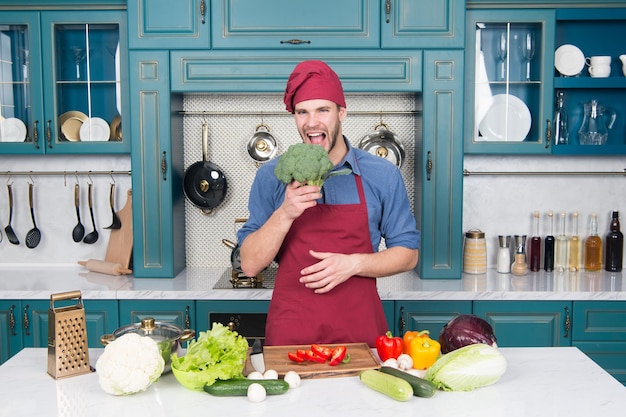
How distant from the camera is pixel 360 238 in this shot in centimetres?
254

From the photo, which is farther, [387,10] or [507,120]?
[507,120]

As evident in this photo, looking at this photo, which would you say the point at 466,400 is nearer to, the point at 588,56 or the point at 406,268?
the point at 406,268

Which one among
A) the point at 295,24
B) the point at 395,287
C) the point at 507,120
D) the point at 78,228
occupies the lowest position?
the point at 395,287

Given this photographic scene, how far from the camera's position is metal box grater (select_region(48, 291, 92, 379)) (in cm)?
194

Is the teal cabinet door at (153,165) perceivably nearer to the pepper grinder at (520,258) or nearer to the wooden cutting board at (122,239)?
the wooden cutting board at (122,239)

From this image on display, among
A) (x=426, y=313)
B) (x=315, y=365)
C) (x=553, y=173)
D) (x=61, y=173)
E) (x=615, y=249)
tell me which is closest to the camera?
(x=315, y=365)

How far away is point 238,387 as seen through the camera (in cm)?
177

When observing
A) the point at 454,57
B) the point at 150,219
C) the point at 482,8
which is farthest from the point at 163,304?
the point at 482,8

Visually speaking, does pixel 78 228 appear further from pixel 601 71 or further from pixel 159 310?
pixel 601 71

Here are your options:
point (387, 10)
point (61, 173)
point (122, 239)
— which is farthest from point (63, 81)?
point (387, 10)

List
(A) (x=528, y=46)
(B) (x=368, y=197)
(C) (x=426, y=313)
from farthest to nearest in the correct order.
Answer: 1. (A) (x=528, y=46)
2. (C) (x=426, y=313)
3. (B) (x=368, y=197)

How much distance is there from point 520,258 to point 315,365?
2309 millimetres

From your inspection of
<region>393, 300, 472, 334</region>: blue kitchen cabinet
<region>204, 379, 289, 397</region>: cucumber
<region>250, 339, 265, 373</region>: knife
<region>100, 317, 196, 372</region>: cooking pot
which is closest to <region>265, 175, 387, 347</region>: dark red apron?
<region>250, 339, 265, 373</region>: knife

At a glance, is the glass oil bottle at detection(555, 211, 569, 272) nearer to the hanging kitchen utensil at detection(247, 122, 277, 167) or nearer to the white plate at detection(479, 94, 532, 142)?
the white plate at detection(479, 94, 532, 142)
